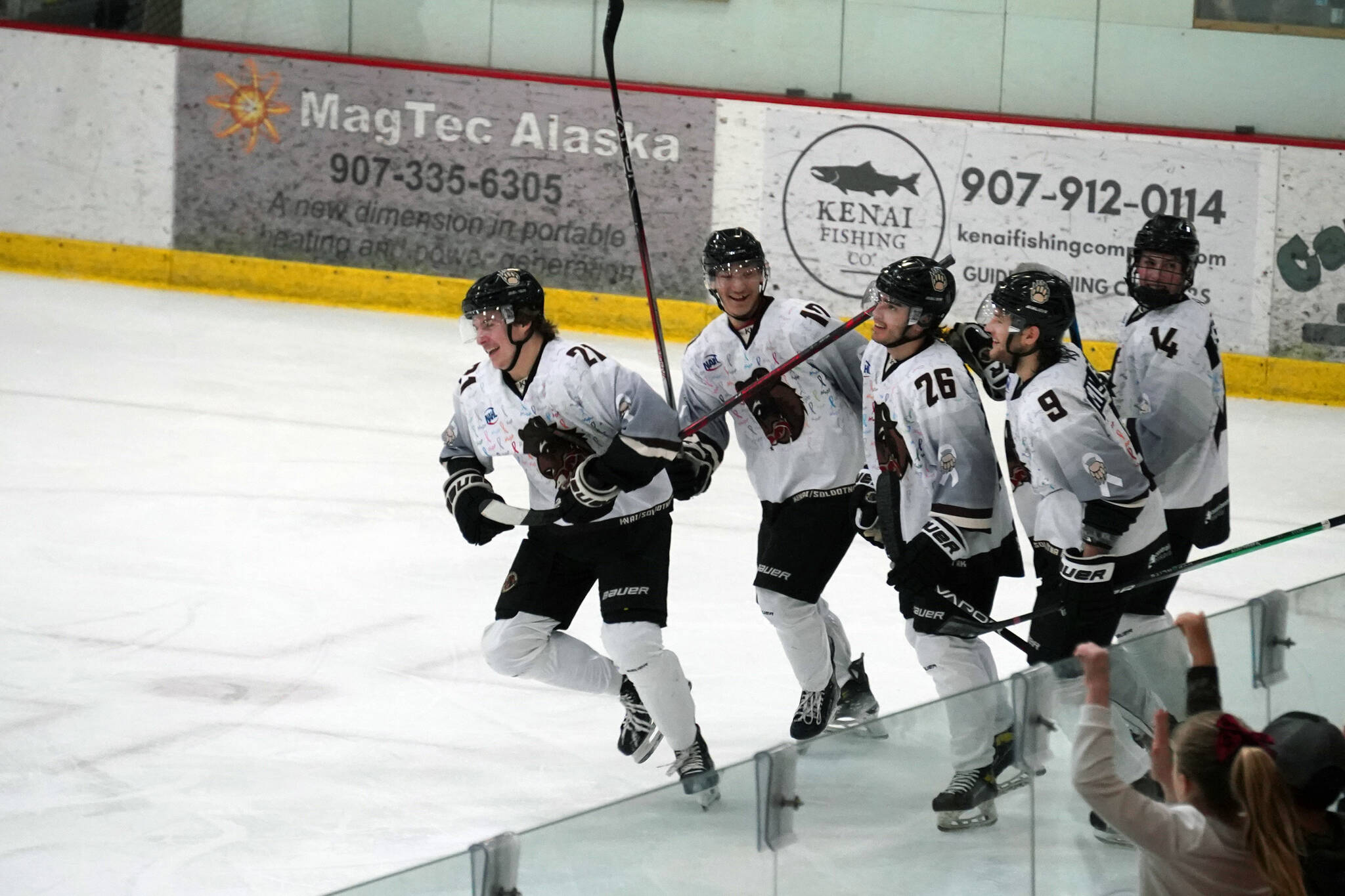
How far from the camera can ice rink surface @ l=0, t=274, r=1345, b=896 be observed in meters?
3.75

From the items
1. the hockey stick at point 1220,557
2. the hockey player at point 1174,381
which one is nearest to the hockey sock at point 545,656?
the hockey stick at point 1220,557

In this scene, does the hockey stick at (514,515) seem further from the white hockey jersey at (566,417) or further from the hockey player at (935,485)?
the hockey player at (935,485)

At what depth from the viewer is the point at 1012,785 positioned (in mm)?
2709

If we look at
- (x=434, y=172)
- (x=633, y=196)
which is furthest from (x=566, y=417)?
(x=434, y=172)

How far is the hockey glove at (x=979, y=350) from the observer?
4117 mm

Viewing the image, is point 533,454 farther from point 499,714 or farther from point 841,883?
point 841,883

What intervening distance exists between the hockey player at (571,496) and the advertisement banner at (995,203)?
5317 mm

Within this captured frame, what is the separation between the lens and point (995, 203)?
8.98 m

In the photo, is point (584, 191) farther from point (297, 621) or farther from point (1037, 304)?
point (1037, 304)

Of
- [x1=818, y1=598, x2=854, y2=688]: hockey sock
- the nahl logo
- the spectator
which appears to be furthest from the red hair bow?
[x1=818, y1=598, x2=854, y2=688]: hockey sock

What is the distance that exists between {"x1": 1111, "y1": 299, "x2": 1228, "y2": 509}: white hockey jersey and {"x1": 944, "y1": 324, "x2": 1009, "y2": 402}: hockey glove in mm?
362

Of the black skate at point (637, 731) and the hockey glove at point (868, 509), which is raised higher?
the hockey glove at point (868, 509)

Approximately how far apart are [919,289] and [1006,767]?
1.41m

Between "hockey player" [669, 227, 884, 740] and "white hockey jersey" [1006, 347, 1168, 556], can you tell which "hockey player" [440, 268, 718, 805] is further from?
"white hockey jersey" [1006, 347, 1168, 556]
